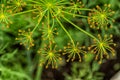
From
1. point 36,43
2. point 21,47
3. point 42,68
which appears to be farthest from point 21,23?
point 42,68

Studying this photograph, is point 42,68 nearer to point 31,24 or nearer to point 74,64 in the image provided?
point 74,64

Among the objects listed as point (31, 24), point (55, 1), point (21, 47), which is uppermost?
point (55, 1)

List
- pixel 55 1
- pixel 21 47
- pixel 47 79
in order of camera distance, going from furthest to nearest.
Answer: pixel 47 79
pixel 21 47
pixel 55 1

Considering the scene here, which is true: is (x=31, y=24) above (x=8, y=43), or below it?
above

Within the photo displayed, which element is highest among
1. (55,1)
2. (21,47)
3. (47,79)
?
(55,1)

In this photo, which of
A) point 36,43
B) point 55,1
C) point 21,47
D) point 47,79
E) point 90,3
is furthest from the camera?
point 47,79

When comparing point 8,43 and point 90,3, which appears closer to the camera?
point 90,3

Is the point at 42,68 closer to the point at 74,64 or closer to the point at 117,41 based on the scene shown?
the point at 74,64

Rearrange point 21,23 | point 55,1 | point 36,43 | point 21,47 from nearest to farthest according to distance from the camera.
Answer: point 55,1, point 21,23, point 36,43, point 21,47

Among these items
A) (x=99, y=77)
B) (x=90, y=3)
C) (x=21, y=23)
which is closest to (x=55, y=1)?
(x=90, y=3)
